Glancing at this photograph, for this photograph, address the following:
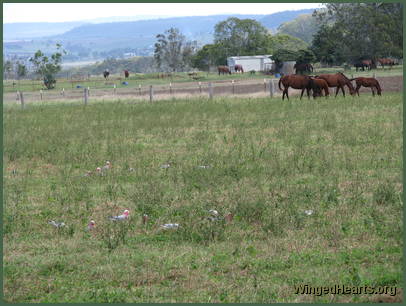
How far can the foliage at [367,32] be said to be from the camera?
76875mm

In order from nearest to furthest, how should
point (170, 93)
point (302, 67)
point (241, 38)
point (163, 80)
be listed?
point (170, 93), point (302, 67), point (163, 80), point (241, 38)

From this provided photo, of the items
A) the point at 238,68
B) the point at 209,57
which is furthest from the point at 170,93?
the point at 209,57

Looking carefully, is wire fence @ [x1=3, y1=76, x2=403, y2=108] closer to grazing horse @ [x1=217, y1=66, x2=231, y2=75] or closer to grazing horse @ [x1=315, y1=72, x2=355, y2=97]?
grazing horse @ [x1=315, y1=72, x2=355, y2=97]

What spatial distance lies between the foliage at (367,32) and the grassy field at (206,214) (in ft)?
201

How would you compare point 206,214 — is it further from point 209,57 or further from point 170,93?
point 209,57

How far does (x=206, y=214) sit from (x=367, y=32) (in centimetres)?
7463

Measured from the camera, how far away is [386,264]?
711 centimetres

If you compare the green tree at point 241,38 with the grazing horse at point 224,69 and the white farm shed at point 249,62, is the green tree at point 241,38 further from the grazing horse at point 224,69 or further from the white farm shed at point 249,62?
the grazing horse at point 224,69

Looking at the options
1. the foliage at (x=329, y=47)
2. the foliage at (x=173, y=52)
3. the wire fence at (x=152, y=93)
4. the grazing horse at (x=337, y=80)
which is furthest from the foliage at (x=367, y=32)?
the foliage at (x=173, y=52)

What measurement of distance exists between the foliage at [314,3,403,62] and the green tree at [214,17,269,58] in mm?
30067

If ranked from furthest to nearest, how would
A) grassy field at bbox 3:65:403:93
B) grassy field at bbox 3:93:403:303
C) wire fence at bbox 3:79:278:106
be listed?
grassy field at bbox 3:65:403:93 → wire fence at bbox 3:79:278:106 → grassy field at bbox 3:93:403:303

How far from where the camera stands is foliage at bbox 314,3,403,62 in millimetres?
76875

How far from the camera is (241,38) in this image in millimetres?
115750

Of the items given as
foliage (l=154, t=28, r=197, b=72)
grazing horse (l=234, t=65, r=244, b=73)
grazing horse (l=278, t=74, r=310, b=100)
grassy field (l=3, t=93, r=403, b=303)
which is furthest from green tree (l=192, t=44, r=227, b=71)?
grassy field (l=3, t=93, r=403, b=303)
